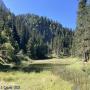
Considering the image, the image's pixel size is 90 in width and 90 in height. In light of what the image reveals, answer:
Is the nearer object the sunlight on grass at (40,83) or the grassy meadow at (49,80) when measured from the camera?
the grassy meadow at (49,80)

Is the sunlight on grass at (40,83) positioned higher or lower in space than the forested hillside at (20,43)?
lower

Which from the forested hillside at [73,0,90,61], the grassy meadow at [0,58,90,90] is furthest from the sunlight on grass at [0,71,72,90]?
the forested hillside at [73,0,90,61]

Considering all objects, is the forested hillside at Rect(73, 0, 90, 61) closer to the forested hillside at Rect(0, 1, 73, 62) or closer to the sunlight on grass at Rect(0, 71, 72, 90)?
the forested hillside at Rect(0, 1, 73, 62)

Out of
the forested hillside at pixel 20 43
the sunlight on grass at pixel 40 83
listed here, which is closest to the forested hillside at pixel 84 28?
the forested hillside at pixel 20 43

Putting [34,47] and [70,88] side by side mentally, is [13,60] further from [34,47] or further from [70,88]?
[34,47]

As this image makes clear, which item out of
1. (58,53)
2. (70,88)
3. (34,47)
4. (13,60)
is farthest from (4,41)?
(58,53)

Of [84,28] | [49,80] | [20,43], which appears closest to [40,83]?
[49,80]

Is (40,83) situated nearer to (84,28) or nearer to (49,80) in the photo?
(49,80)

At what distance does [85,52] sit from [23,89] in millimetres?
51891

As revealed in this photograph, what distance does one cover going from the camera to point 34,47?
13412cm

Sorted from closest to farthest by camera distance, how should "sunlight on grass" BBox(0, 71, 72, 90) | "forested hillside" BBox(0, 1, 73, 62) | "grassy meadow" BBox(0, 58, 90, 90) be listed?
"grassy meadow" BBox(0, 58, 90, 90) < "sunlight on grass" BBox(0, 71, 72, 90) < "forested hillside" BBox(0, 1, 73, 62)

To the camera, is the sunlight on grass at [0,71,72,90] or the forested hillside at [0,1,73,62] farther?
the forested hillside at [0,1,73,62]

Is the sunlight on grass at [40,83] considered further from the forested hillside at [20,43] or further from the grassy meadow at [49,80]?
the forested hillside at [20,43]

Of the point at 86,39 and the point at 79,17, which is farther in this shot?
the point at 79,17
